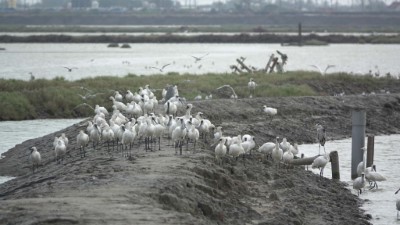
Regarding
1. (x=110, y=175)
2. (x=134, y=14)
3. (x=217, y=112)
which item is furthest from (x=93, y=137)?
(x=134, y=14)

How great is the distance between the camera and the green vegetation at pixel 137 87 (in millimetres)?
32812

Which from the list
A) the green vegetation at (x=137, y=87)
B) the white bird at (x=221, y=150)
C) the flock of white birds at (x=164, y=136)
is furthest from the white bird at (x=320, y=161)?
the green vegetation at (x=137, y=87)

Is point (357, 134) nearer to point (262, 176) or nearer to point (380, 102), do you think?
point (262, 176)

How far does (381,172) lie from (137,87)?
14716 mm

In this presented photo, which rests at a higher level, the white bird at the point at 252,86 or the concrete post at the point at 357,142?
the concrete post at the point at 357,142

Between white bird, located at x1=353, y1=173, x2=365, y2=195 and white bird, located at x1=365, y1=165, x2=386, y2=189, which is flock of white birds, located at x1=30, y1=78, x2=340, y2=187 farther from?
white bird, located at x1=353, y1=173, x2=365, y2=195

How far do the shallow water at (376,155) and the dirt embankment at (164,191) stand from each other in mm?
449

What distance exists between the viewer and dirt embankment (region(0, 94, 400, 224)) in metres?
13.4

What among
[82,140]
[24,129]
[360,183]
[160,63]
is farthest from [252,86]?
[160,63]

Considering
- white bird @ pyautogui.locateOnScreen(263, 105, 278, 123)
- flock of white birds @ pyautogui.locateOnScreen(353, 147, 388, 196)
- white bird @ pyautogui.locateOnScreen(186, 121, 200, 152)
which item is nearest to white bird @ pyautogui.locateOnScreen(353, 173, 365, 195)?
flock of white birds @ pyautogui.locateOnScreen(353, 147, 388, 196)

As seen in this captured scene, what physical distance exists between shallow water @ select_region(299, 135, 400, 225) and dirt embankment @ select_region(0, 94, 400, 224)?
1.29ft

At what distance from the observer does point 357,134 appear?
22.2m

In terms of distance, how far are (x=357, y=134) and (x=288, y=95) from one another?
42.1 feet

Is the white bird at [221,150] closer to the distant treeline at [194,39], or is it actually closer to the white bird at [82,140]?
the white bird at [82,140]
